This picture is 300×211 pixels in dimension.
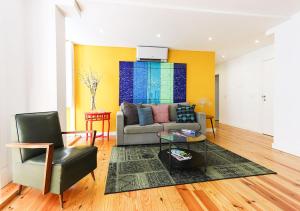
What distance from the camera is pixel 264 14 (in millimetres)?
2949

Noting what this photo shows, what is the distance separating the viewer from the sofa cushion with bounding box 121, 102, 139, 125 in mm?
3740

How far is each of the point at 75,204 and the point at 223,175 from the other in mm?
1839

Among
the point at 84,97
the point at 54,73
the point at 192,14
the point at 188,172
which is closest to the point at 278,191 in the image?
the point at 188,172

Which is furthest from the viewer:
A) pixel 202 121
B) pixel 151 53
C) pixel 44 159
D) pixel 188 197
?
pixel 151 53

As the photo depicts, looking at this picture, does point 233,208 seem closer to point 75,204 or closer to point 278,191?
point 278,191

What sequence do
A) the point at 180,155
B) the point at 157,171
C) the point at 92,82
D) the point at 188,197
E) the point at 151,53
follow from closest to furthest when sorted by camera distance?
the point at 188,197
the point at 157,171
the point at 180,155
the point at 92,82
the point at 151,53

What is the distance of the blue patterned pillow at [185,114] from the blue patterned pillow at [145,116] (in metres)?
0.68

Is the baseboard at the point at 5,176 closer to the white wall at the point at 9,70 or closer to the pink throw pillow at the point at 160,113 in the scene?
the white wall at the point at 9,70

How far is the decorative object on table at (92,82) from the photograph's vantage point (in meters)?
4.22

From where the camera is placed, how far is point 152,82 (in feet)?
15.5

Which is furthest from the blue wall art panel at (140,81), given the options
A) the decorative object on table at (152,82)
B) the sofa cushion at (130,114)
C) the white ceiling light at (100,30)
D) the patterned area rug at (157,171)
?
the patterned area rug at (157,171)

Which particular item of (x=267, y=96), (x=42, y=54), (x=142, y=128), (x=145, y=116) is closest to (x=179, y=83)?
(x=145, y=116)

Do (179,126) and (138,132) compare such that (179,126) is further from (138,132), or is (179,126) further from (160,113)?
(138,132)

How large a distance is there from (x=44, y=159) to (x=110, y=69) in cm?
325
